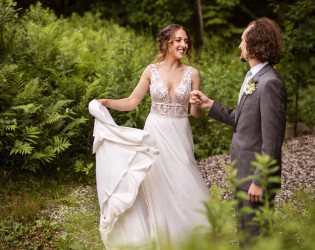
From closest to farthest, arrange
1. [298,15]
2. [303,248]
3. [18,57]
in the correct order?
[303,248] → [18,57] → [298,15]

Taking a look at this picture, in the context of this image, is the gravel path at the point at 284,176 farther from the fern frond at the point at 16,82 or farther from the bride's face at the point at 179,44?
Answer: the fern frond at the point at 16,82

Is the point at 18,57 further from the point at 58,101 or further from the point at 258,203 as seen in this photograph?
the point at 258,203

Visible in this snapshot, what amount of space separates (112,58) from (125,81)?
4.19 ft

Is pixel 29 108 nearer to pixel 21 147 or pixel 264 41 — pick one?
pixel 21 147

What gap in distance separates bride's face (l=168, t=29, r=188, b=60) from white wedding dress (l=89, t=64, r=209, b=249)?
23 cm

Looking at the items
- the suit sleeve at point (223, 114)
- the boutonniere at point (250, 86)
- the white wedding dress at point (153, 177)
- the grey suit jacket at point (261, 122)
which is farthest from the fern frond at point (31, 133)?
the boutonniere at point (250, 86)

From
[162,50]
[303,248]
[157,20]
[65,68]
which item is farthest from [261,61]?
[157,20]

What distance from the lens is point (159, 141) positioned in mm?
3736

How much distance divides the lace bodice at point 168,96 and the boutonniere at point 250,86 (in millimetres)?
1100

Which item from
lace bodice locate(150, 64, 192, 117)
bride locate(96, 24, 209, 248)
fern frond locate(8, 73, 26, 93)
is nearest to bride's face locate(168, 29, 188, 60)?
bride locate(96, 24, 209, 248)

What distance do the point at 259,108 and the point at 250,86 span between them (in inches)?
7.2

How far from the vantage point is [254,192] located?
261 centimetres

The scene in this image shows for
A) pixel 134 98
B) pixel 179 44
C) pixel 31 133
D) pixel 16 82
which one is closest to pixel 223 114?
pixel 179 44

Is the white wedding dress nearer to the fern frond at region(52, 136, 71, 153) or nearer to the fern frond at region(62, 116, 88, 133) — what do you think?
the fern frond at region(52, 136, 71, 153)
